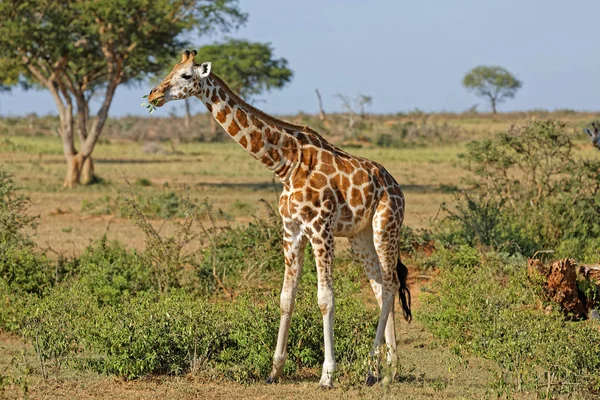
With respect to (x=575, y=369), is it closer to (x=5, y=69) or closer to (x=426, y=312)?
(x=426, y=312)

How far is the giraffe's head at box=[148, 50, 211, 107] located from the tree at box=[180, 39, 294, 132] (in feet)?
156

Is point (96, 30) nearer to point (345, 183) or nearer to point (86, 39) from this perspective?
point (86, 39)

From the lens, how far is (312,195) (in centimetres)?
759

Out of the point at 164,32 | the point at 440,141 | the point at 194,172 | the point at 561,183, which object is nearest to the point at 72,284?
the point at 561,183

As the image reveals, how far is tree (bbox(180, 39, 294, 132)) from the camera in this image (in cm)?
5534

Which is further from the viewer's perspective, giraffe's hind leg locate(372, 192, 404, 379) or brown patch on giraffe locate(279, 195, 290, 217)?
giraffe's hind leg locate(372, 192, 404, 379)

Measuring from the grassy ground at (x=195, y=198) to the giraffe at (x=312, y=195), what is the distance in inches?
22.1

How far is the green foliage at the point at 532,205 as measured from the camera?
12.6 meters

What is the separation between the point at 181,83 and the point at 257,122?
27.1 inches

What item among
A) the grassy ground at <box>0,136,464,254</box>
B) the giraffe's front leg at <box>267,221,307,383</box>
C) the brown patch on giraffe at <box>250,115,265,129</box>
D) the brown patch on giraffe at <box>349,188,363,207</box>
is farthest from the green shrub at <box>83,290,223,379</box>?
the grassy ground at <box>0,136,464,254</box>

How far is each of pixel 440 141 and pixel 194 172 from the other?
1958 centimetres

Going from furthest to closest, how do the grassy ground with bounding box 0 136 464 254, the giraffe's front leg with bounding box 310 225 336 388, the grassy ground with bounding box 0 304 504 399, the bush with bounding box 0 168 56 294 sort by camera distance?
the grassy ground with bounding box 0 136 464 254, the bush with bounding box 0 168 56 294, the giraffe's front leg with bounding box 310 225 336 388, the grassy ground with bounding box 0 304 504 399

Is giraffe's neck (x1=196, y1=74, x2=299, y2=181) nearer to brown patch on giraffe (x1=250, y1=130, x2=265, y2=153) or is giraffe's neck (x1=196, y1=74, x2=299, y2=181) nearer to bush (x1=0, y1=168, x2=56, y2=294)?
brown patch on giraffe (x1=250, y1=130, x2=265, y2=153)

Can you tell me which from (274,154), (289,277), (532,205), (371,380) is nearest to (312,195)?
(274,154)
